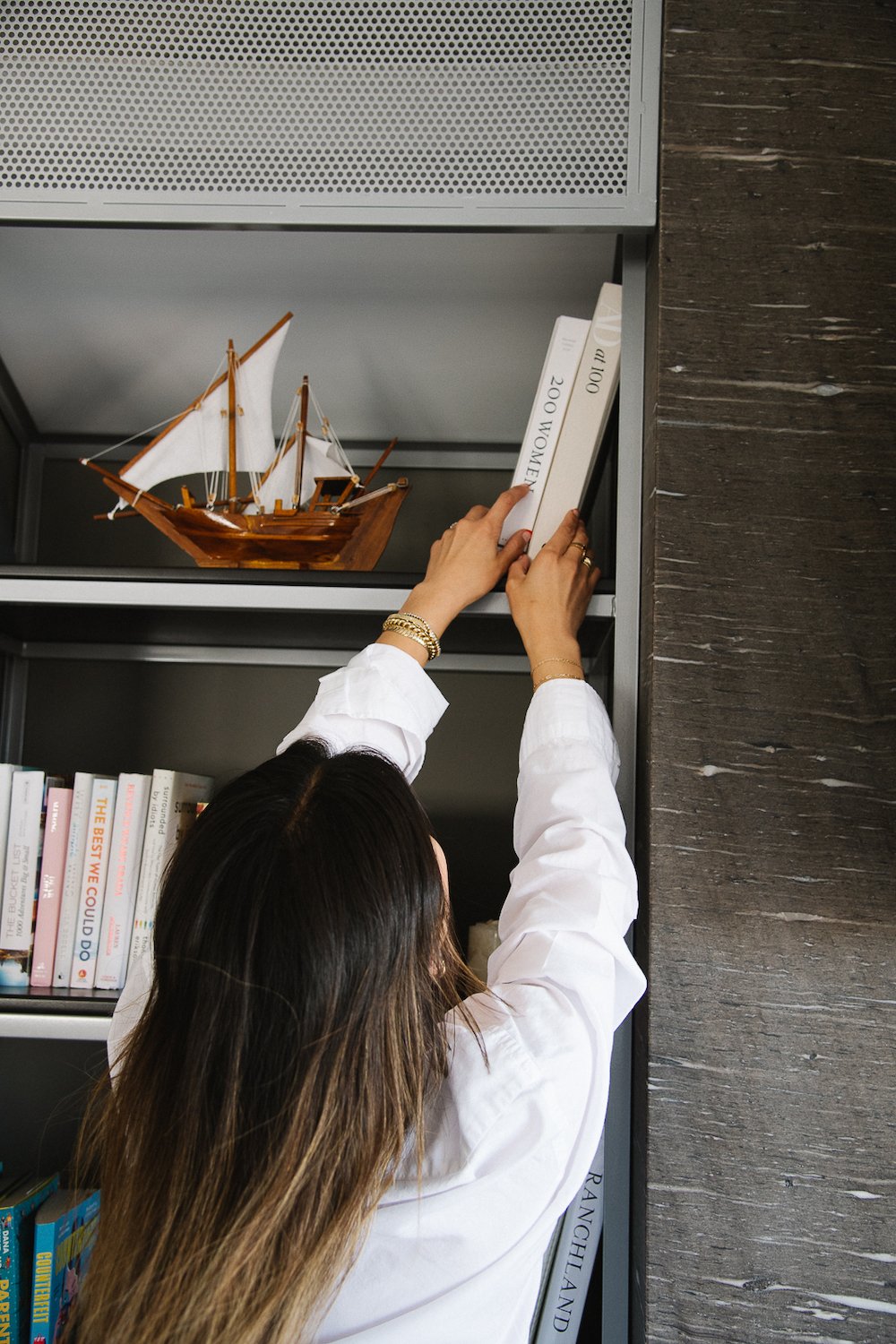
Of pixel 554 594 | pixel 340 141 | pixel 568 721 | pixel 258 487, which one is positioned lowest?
pixel 568 721

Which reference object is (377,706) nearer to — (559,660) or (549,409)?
(559,660)

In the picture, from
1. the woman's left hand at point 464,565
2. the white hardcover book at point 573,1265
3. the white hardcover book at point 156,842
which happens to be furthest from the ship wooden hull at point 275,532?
the white hardcover book at point 573,1265

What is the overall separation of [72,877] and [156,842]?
96 millimetres

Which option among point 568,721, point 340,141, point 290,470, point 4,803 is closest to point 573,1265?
point 568,721

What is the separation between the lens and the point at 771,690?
33.5 inches

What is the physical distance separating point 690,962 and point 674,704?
8.7 inches

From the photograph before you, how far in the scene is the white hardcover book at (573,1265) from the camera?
927 millimetres

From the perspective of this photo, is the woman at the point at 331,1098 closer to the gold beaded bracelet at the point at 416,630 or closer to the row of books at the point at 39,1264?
the gold beaded bracelet at the point at 416,630

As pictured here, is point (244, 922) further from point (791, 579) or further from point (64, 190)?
point (64, 190)

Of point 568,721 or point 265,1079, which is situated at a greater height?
point 568,721

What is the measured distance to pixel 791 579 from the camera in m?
0.86

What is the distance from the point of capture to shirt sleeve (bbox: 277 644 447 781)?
874mm

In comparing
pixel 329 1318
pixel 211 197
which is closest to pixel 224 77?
pixel 211 197

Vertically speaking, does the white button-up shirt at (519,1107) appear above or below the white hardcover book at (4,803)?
below
